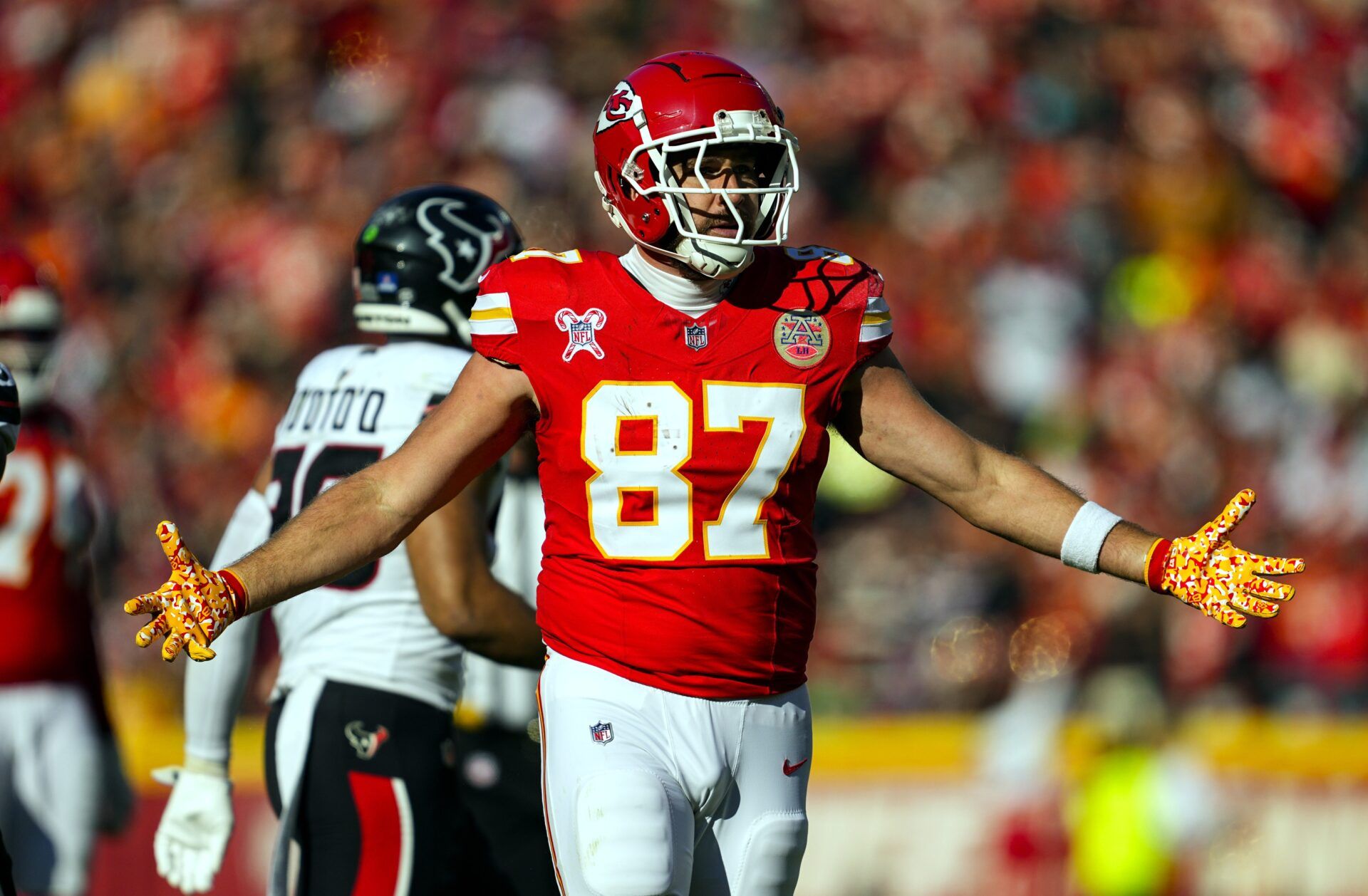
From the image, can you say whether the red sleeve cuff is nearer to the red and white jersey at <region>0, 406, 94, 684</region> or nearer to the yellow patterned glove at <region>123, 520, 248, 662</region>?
the yellow patterned glove at <region>123, 520, 248, 662</region>

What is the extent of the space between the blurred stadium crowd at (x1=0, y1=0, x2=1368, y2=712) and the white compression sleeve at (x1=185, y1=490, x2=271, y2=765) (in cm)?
460

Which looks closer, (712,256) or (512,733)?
(712,256)

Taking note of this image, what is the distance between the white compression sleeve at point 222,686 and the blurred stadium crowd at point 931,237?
4.60 m

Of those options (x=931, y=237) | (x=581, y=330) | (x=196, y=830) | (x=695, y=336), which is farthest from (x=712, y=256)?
(x=931, y=237)

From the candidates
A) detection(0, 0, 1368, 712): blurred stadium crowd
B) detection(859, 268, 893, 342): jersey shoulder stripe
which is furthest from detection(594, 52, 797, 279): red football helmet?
detection(0, 0, 1368, 712): blurred stadium crowd

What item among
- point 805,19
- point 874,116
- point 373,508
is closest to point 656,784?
point 373,508

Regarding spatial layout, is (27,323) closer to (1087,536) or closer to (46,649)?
(46,649)

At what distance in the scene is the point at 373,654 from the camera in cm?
423

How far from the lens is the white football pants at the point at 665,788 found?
125 inches

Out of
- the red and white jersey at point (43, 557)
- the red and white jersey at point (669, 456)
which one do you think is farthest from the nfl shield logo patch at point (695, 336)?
the red and white jersey at point (43, 557)

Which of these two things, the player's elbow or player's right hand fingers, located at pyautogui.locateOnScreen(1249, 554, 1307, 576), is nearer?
player's right hand fingers, located at pyautogui.locateOnScreen(1249, 554, 1307, 576)

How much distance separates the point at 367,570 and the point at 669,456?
47.7 inches

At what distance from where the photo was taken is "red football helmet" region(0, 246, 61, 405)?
5.21 metres

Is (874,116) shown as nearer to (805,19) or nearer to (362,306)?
(805,19)
